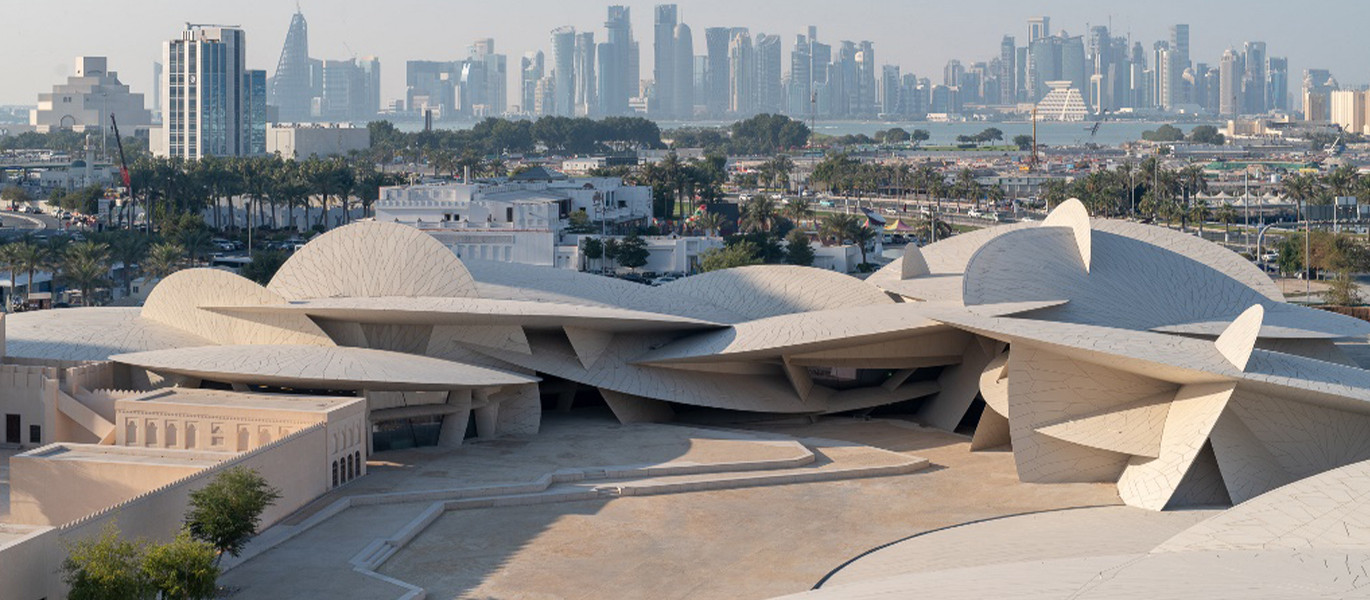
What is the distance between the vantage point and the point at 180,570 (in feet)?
82.5

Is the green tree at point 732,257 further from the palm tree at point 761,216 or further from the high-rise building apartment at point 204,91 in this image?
the high-rise building apartment at point 204,91

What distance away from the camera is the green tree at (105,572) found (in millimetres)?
24203

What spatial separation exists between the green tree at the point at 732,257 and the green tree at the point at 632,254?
11.3ft

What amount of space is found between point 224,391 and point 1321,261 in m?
53.6

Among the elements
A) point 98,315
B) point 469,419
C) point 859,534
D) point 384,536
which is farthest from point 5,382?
point 859,534

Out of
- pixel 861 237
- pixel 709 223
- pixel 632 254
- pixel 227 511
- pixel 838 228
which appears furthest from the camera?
pixel 709 223

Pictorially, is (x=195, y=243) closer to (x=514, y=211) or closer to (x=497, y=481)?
(x=514, y=211)

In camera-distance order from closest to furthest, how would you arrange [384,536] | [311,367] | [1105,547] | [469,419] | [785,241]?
1. [1105,547]
2. [384,536]
3. [311,367]
4. [469,419]
5. [785,241]

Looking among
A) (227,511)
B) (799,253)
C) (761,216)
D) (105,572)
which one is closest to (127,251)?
(799,253)

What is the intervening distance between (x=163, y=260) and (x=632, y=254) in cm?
2143

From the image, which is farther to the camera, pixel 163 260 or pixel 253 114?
pixel 253 114

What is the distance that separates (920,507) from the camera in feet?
113

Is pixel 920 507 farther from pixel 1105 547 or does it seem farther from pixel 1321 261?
pixel 1321 261

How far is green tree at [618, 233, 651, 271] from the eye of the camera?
7588 cm
